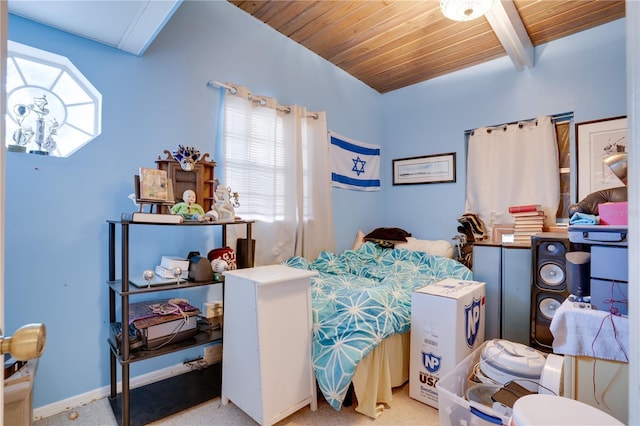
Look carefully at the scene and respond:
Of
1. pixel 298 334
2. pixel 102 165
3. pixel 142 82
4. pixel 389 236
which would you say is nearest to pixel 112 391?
pixel 298 334

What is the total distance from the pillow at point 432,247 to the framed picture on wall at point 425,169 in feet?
2.46

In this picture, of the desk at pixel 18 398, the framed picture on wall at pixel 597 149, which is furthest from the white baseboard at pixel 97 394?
the framed picture on wall at pixel 597 149

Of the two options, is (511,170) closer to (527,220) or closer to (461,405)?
(527,220)

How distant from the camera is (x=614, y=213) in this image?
3.49ft

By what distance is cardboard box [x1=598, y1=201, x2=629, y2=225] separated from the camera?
1.04 meters

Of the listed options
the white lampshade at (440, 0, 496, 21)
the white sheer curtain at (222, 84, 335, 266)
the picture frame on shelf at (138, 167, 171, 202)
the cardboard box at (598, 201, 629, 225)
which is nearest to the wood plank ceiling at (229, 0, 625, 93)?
the white lampshade at (440, 0, 496, 21)

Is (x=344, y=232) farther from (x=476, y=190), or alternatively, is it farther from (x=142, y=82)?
(x=142, y=82)

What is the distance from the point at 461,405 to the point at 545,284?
36.7 inches

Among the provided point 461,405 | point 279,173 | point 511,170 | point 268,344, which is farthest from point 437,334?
point 511,170

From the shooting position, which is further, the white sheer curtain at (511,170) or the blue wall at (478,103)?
the white sheer curtain at (511,170)

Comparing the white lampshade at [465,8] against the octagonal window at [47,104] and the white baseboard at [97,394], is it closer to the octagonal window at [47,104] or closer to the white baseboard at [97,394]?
the octagonal window at [47,104]

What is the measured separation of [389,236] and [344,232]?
494 mm

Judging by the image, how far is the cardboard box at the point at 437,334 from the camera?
1.63 meters

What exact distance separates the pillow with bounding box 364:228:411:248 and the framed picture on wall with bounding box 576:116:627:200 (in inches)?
61.2
